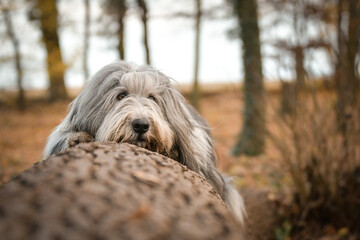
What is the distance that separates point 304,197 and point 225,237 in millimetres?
3343

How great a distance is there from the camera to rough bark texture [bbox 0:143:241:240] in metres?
0.91

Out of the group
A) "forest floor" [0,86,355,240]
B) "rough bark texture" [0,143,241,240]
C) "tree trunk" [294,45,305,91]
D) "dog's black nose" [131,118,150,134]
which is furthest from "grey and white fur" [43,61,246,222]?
"tree trunk" [294,45,305,91]

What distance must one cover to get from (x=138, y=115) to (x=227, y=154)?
20.7 ft

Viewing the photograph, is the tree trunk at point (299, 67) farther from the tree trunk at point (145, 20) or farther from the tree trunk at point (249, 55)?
the tree trunk at point (145, 20)

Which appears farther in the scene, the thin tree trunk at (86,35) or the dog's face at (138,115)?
the thin tree trunk at (86,35)

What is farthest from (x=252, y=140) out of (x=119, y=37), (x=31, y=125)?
(x=31, y=125)

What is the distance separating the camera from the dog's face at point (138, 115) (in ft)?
7.29

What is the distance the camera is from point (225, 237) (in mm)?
973

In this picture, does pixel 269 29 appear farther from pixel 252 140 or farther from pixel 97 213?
pixel 252 140

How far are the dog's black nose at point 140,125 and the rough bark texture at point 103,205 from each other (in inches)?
36.5

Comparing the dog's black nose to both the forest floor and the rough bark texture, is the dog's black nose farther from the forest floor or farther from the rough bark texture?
the forest floor

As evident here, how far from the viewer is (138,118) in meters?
2.24

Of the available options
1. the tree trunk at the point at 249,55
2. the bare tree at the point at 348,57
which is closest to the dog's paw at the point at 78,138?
the bare tree at the point at 348,57

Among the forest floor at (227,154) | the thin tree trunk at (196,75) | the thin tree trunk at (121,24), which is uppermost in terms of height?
the thin tree trunk at (121,24)
